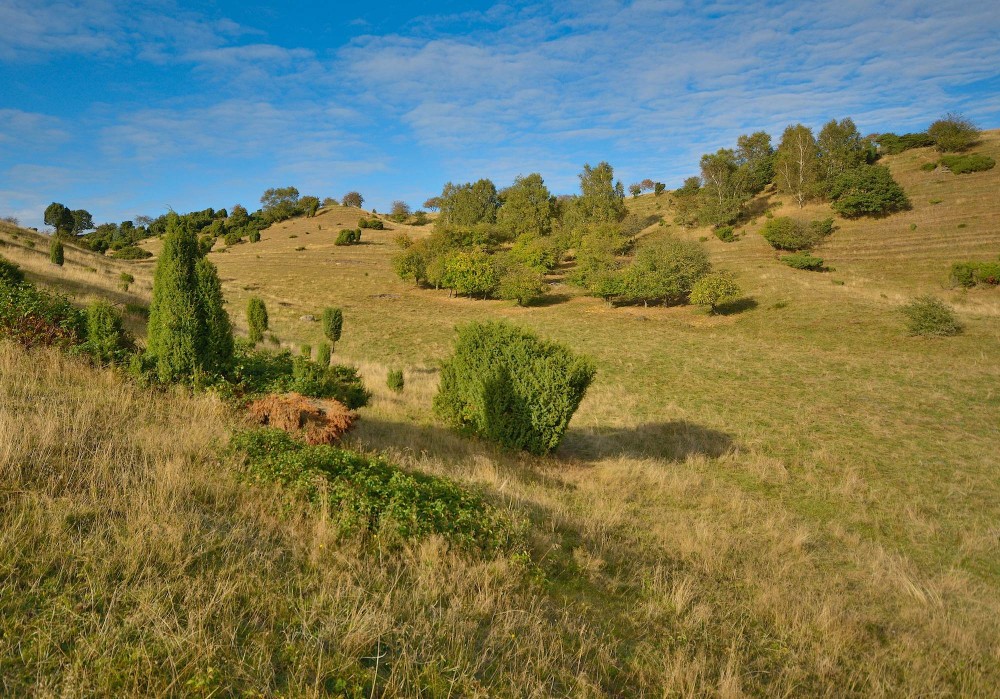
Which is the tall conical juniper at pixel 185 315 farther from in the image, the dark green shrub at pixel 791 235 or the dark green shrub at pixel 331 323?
the dark green shrub at pixel 791 235

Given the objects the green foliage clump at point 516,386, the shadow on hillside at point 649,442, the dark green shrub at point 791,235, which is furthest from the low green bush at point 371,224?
the green foliage clump at point 516,386

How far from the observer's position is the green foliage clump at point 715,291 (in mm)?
37125

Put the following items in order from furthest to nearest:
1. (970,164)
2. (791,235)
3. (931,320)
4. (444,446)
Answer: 1. (970,164)
2. (791,235)
3. (931,320)
4. (444,446)

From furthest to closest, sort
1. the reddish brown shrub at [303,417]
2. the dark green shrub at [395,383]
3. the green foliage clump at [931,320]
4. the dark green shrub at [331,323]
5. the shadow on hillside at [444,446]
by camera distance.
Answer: the green foliage clump at [931,320]
the dark green shrub at [331,323]
the dark green shrub at [395,383]
the shadow on hillside at [444,446]
the reddish brown shrub at [303,417]

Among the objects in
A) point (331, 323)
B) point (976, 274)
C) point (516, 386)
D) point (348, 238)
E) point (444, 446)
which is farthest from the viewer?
point (348, 238)

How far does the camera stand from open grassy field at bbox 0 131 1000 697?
3.01 metres

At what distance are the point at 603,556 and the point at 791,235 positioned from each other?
185ft

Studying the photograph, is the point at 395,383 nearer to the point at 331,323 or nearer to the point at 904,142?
the point at 331,323

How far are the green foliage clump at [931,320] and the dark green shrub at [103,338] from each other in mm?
35997

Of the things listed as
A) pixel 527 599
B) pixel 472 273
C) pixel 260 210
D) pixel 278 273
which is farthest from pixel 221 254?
pixel 527 599

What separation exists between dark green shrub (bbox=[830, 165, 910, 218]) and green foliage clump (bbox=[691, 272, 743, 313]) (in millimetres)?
32800

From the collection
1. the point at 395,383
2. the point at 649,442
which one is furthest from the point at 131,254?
the point at 649,442

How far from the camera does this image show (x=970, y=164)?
58562 mm

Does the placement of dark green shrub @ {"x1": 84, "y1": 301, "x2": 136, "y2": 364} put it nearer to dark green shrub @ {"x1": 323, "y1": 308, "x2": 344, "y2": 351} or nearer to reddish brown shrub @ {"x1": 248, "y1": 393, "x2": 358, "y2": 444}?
reddish brown shrub @ {"x1": 248, "y1": 393, "x2": 358, "y2": 444}
